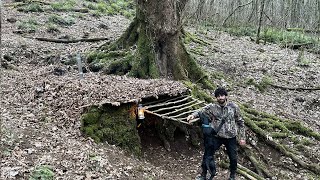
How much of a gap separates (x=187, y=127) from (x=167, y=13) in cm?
367

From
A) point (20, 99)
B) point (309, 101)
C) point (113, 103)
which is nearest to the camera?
point (113, 103)

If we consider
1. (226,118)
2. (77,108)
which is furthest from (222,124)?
(77,108)

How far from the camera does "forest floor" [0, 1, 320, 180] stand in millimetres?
6426

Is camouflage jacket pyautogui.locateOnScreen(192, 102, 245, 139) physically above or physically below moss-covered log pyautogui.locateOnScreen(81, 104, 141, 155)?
above

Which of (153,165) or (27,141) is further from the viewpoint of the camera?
(153,165)

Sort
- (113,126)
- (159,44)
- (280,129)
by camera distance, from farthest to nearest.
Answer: (159,44) → (280,129) → (113,126)

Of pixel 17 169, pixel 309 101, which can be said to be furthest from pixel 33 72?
pixel 309 101

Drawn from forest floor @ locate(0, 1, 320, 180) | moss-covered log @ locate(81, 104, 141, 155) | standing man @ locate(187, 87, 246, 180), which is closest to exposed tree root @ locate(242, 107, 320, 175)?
forest floor @ locate(0, 1, 320, 180)

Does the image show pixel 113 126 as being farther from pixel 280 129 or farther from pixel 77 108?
pixel 280 129

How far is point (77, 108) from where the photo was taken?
7695 mm

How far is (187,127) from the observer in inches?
353

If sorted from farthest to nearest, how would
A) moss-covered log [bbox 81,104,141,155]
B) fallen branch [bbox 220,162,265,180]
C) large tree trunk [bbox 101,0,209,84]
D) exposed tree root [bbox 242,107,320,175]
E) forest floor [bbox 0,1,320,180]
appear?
large tree trunk [bbox 101,0,209,84] < exposed tree root [bbox 242,107,320,175] < fallen branch [bbox 220,162,265,180] < moss-covered log [bbox 81,104,141,155] < forest floor [bbox 0,1,320,180]

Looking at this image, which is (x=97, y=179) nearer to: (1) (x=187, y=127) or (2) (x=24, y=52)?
(1) (x=187, y=127)

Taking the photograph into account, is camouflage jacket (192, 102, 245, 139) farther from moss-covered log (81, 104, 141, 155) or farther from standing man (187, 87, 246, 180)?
moss-covered log (81, 104, 141, 155)
